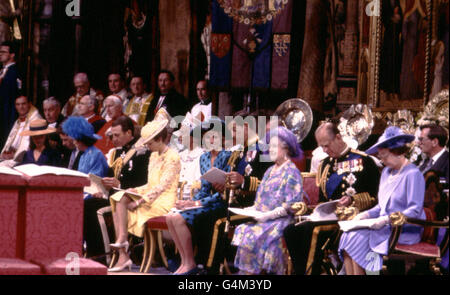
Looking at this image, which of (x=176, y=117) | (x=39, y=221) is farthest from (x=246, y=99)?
(x=39, y=221)

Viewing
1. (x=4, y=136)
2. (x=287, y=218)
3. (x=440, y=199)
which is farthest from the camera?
(x=4, y=136)

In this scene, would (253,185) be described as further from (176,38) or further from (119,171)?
(176,38)

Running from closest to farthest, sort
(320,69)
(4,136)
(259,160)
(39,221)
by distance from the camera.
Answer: (39,221)
(259,160)
(320,69)
(4,136)

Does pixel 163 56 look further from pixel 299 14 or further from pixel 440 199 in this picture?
pixel 440 199

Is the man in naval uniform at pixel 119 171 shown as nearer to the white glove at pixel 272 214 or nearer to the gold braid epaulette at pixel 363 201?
the white glove at pixel 272 214

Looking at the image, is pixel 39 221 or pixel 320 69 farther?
pixel 320 69

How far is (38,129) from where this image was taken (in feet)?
25.0

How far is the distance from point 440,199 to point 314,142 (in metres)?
1.54

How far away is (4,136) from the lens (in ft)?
25.6

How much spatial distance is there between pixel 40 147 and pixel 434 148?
3867 mm

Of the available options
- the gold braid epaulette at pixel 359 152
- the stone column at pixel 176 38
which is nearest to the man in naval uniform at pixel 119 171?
the stone column at pixel 176 38

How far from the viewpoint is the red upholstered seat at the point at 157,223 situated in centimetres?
636

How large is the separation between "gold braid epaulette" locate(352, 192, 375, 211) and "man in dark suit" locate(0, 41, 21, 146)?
3.92m

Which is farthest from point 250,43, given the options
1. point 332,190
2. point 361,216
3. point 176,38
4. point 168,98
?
point 361,216
